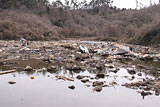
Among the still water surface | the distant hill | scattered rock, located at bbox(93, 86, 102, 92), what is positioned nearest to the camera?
the still water surface

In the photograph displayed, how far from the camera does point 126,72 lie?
9.47m

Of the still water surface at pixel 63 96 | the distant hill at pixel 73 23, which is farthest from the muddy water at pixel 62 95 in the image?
the distant hill at pixel 73 23

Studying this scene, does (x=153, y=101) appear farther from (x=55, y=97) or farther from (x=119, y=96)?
(x=55, y=97)

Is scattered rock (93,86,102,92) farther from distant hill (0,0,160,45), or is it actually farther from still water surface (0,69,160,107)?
distant hill (0,0,160,45)

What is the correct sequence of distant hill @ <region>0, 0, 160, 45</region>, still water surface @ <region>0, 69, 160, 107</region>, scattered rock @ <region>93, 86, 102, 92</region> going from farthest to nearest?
distant hill @ <region>0, 0, 160, 45</region> < scattered rock @ <region>93, 86, 102, 92</region> < still water surface @ <region>0, 69, 160, 107</region>

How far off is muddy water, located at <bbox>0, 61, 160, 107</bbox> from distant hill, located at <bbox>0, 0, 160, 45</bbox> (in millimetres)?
15291

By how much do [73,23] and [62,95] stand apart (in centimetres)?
3957

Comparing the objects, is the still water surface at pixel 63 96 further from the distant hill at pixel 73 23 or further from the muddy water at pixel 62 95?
the distant hill at pixel 73 23

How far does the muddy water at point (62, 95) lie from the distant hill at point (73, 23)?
1529 centimetres

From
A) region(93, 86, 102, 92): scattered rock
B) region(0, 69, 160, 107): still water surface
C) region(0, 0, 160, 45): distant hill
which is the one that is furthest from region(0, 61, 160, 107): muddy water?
region(0, 0, 160, 45): distant hill

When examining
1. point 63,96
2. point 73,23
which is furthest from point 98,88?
point 73,23

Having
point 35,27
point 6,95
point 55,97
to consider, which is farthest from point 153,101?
point 35,27

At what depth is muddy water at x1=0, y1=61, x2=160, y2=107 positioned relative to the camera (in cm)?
568

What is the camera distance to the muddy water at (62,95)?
18.6ft
